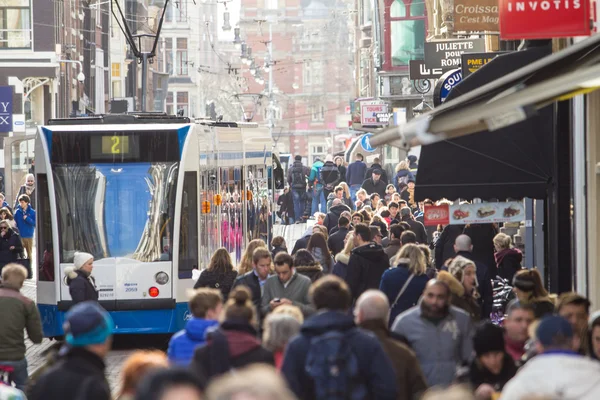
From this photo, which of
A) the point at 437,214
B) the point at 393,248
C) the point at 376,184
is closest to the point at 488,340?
the point at 437,214

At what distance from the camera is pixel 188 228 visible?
16.8 metres

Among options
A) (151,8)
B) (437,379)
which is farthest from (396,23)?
(151,8)

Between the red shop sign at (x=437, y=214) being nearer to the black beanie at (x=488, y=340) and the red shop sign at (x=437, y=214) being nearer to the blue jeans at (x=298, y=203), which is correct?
the black beanie at (x=488, y=340)

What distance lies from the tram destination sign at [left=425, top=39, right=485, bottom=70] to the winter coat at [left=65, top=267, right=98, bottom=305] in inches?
423

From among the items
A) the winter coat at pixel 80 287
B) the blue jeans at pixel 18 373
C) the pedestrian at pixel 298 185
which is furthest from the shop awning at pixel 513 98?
the pedestrian at pixel 298 185

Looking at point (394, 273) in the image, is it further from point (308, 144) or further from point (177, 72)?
point (308, 144)

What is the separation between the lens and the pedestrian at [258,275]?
1270 centimetres

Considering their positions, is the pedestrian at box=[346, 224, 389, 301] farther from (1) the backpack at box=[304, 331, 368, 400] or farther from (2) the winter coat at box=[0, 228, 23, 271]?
(2) the winter coat at box=[0, 228, 23, 271]

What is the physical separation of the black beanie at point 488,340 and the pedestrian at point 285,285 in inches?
162

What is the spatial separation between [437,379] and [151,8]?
78.9 metres

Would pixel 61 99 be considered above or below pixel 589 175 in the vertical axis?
above

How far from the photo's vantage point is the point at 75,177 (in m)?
16.8

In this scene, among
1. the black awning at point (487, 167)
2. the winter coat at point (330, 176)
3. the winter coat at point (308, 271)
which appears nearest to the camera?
the winter coat at point (308, 271)

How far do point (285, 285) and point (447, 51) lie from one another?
510 inches
